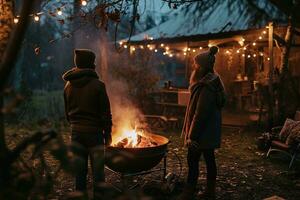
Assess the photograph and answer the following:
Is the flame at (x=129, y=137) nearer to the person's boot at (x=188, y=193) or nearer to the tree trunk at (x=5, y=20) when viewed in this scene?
the person's boot at (x=188, y=193)

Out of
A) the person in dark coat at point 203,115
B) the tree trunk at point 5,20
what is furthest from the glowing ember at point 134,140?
the tree trunk at point 5,20

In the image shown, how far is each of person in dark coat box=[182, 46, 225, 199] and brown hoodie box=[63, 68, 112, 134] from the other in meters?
1.20

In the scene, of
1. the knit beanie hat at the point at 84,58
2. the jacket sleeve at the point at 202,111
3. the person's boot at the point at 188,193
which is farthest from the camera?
the person's boot at the point at 188,193

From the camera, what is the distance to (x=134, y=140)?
666 centimetres

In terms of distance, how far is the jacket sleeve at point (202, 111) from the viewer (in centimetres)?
540

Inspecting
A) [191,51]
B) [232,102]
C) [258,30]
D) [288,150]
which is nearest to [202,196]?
[288,150]

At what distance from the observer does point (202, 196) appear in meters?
5.96

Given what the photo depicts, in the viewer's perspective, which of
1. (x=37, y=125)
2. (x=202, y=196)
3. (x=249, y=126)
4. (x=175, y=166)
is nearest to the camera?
(x=202, y=196)

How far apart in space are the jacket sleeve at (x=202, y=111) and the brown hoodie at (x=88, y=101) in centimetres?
118

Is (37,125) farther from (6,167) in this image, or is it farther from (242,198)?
(6,167)

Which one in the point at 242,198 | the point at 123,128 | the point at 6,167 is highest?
the point at 6,167

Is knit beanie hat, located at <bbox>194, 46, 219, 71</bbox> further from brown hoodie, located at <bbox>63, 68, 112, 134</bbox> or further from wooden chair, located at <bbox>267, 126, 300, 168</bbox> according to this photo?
wooden chair, located at <bbox>267, 126, 300, 168</bbox>

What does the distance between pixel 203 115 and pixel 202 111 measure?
2.2 inches

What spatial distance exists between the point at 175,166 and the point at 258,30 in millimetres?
6709
